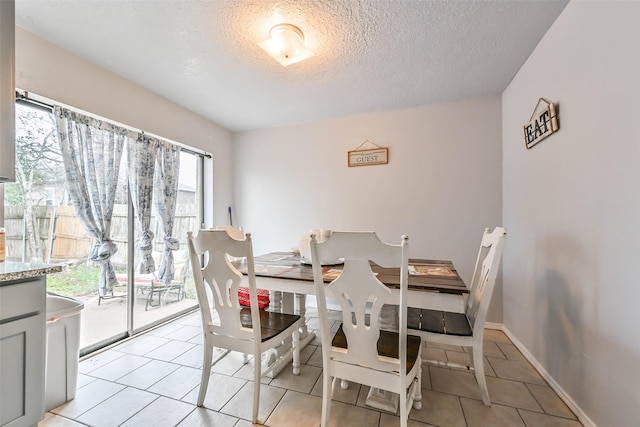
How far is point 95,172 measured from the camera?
83.4 inches

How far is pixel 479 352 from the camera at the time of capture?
1.49m

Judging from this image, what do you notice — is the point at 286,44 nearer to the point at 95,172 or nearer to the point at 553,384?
the point at 95,172

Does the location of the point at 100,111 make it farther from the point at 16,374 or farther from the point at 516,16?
the point at 516,16

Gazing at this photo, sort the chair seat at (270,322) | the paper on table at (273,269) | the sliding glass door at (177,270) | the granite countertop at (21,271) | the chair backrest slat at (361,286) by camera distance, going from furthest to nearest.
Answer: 1. the sliding glass door at (177,270)
2. the paper on table at (273,269)
3. the chair seat at (270,322)
4. the chair backrest slat at (361,286)
5. the granite countertop at (21,271)

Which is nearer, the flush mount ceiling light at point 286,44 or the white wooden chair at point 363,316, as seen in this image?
the white wooden chair at point 363,316

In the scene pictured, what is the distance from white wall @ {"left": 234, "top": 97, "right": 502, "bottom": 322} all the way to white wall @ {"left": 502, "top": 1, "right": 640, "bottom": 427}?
0.62 m

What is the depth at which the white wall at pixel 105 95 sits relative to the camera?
5.69 feet

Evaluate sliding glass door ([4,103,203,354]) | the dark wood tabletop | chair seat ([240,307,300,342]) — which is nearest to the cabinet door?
chair seat ([240,307,300,342])

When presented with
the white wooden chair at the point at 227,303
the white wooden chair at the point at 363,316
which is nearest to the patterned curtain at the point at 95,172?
the white wooden chair at the point at 227,303

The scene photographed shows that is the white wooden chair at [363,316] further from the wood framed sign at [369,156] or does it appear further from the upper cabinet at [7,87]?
the wood framed sign at [369,156]

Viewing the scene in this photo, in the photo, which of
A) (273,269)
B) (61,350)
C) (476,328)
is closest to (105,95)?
(61,350)

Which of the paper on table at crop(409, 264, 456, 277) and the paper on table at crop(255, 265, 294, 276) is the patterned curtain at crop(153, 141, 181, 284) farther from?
the paper on table at crop(409, 264, 456, 277)

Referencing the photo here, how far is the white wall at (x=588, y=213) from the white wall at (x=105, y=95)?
3375mm

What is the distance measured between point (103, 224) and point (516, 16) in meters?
3.44
